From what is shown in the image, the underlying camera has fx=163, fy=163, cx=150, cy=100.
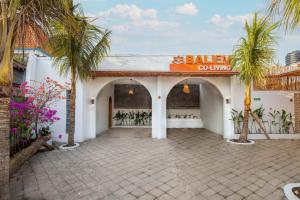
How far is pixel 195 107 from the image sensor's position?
14.6 meters

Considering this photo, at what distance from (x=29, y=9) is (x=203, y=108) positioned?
12807 millimetres

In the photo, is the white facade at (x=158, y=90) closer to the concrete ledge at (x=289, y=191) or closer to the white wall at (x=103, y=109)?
the white wall at (x=103, y=109)

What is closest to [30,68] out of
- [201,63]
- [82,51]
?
[82,51]

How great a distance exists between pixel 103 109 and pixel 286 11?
11174mm

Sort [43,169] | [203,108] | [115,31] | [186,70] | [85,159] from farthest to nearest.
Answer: [203,108] < [186,70] < [115,31] < [85,159] < [43,169]

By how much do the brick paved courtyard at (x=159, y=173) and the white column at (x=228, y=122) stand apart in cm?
167

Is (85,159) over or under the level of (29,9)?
under

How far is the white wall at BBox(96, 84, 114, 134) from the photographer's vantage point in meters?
11.0

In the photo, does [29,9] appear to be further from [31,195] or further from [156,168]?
[156,168]

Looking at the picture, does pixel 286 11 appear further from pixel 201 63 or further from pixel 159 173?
pixel 201 63

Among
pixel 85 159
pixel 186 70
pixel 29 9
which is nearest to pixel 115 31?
pixel 186 70

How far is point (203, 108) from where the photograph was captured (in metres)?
13.7

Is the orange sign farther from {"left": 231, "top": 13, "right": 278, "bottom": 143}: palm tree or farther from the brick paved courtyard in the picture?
the brick paved courtyard

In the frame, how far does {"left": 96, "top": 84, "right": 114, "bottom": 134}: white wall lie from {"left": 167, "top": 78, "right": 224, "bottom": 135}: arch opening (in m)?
5.11
